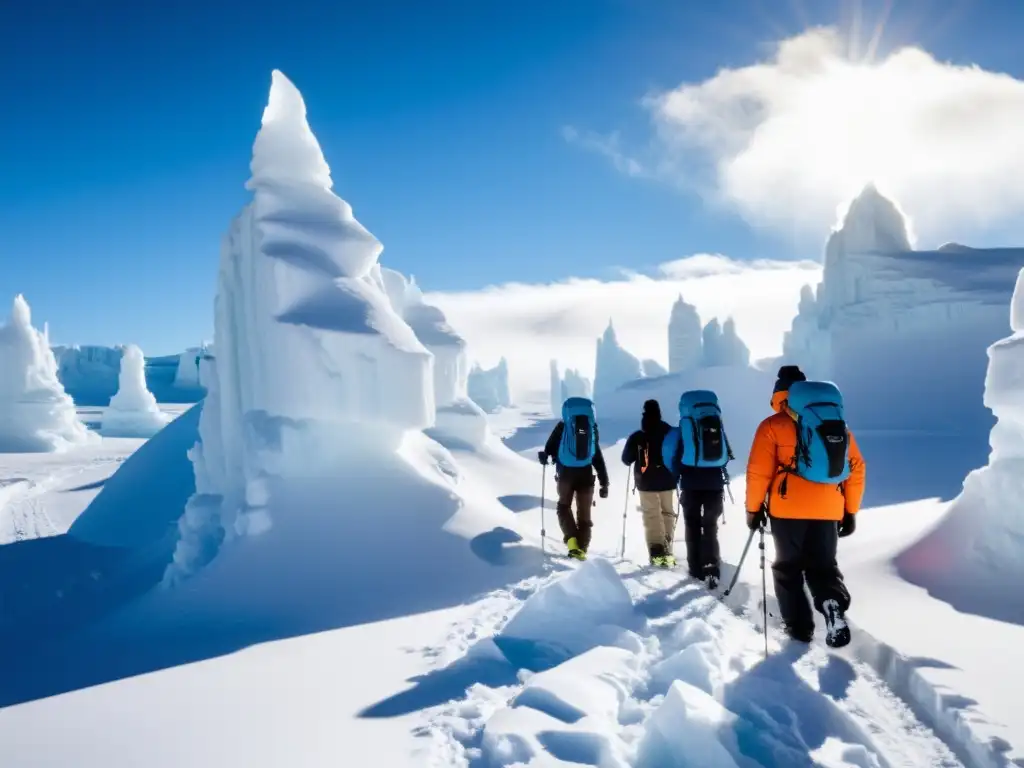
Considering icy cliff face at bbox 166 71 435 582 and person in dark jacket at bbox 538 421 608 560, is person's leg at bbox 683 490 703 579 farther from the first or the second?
icy cliff face at bbox 166 71 435 582

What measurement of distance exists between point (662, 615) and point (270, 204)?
30.7 feet

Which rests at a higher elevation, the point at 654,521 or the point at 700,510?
the point at 700,510

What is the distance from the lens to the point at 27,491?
23.8m

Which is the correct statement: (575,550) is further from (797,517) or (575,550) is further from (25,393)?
(25,393)

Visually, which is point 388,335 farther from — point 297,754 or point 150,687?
point 297,754

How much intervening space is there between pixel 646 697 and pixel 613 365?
85717 millimetres

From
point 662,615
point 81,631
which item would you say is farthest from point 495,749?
point 81,631

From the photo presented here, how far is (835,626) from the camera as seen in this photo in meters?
4.64

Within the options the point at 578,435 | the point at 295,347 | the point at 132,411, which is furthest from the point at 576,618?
the point at 132,411

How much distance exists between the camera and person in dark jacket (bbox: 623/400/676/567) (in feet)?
25.7

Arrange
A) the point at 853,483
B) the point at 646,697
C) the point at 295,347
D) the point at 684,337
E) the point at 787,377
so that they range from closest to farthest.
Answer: the point at 646,697, the point at 853,483, the point at 787,377, the point at 295,347, the point at 684,337

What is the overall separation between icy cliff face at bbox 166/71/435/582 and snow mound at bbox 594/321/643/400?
77.6 meters

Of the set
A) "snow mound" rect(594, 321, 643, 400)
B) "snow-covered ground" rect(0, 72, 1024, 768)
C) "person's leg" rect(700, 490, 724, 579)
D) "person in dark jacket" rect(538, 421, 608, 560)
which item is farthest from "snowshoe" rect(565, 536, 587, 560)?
"snow mound" rect(594, 321, 643, 400)

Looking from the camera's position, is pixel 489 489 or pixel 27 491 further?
pixel 27 491
